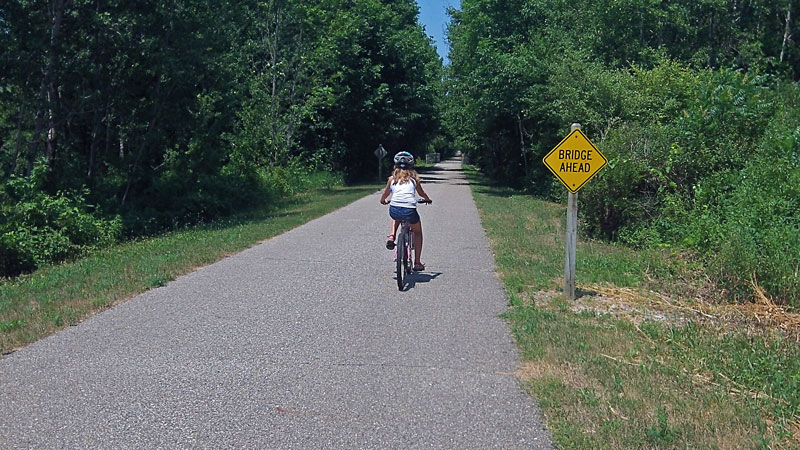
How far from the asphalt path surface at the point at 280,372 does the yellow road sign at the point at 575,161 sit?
5.83 feet

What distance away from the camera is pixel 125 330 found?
7.78 m

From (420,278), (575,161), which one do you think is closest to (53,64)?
(420,278)

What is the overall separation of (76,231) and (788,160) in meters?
13.9

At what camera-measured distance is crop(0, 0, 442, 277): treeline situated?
55.9 feet

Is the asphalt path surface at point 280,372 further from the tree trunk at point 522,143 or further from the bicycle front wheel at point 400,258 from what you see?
the tree trunk at point 522,143

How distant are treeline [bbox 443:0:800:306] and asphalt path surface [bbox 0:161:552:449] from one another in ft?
13.1

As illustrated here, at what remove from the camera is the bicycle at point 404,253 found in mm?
10141

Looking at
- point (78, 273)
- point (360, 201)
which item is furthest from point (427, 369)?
point (360, 201)

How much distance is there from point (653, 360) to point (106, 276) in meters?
8.08

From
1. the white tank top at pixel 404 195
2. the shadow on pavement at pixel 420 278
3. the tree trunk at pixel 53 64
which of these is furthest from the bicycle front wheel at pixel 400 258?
the tree trunk at pixel 53 64

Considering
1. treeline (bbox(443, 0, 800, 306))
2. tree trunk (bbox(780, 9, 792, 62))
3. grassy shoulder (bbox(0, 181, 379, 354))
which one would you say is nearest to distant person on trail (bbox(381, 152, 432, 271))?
grassy shoulder (bbox(0, 181, 379, 354))

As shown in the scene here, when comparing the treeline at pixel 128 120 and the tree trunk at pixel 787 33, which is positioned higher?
the tree trunk at pixel 787 33

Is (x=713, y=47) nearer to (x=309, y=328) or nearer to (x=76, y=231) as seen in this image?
(x=76, y=231)

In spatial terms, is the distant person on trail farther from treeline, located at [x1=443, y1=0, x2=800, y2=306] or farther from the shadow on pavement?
treeline, located at [x1=443, y1=0, x2=800, y2=306]
